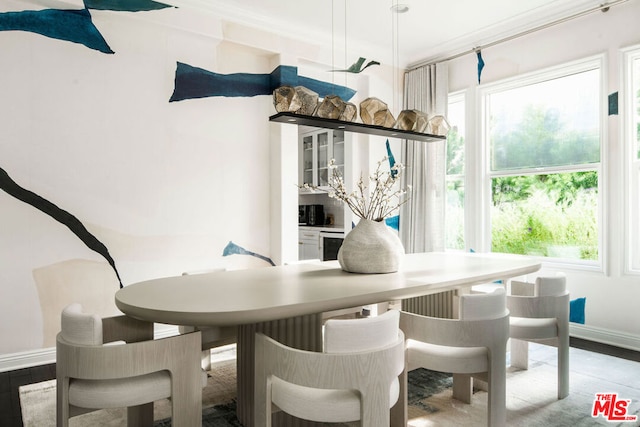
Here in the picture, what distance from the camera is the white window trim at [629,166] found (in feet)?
11.2

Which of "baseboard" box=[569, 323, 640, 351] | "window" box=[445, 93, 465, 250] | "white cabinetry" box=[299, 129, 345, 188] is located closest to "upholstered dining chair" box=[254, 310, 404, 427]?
"baseboard" box=[569, 323, 640, 351]

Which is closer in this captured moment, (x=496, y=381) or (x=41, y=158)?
(x=496, y=381)

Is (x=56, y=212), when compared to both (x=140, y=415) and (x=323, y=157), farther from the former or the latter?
(x=323, y=157)

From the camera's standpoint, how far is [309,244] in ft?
20.0

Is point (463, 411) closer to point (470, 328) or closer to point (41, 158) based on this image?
point (470, 328)

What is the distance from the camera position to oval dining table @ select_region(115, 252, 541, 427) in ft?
4.96

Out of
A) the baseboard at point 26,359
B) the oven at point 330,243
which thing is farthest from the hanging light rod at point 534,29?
the baseboard at point 26,359

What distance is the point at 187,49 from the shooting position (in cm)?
375

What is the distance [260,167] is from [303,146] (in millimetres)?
2208

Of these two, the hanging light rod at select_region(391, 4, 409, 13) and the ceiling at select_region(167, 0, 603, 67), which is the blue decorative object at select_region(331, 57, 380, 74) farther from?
the hanging light rod at select_region(391, 4, 409, 13)

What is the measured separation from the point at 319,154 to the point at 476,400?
3.99 metres

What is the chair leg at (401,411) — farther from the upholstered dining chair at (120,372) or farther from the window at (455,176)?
the window at (455,176)

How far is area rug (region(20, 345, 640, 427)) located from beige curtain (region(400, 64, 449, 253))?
192 cm

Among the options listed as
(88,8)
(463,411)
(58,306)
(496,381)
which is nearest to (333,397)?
(496,381)
